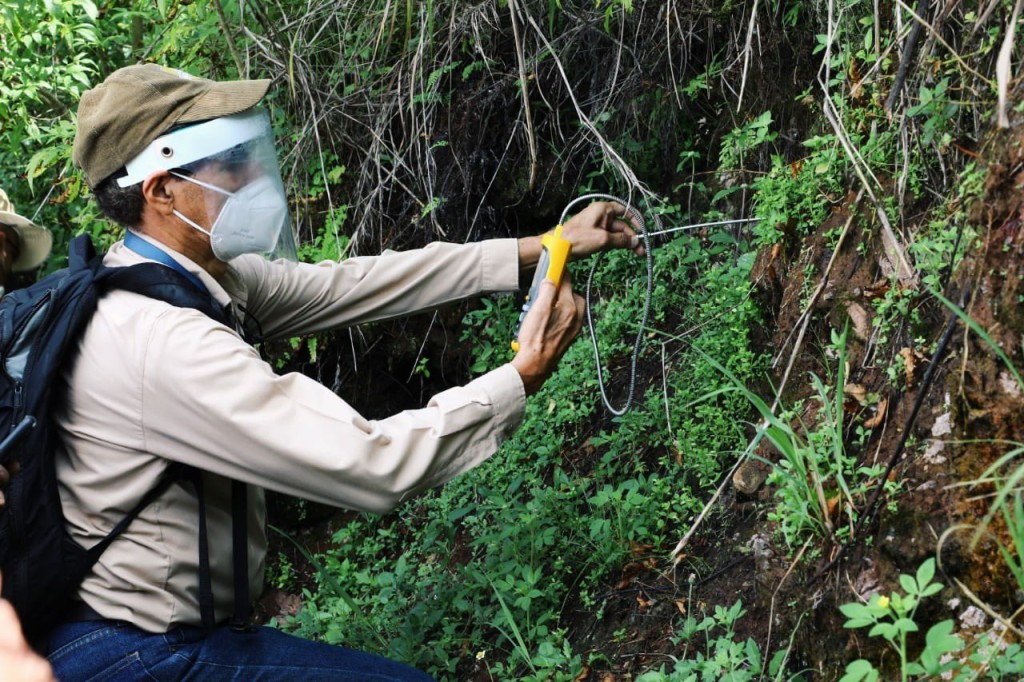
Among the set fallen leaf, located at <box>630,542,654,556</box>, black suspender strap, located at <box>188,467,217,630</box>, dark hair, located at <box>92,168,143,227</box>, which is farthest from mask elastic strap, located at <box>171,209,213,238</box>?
fallen leaf, located at <box>630,542,654,556</box>

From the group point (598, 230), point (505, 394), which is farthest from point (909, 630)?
point (598, 230)

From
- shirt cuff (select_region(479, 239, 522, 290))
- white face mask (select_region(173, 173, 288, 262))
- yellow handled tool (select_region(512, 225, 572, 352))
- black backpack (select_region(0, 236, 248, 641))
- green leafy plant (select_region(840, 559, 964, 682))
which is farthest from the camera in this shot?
shirt cuff (select_region(479, 239, 522, 290))

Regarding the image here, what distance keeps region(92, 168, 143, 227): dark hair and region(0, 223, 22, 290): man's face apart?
841 millimetres

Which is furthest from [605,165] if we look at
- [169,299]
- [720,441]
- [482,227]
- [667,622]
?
[169,299]

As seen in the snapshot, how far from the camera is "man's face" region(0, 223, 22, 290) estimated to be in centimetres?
343

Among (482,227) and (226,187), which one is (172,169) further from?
(482,227)

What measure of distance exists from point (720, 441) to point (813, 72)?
1.54m

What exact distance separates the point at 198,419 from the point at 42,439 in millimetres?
347

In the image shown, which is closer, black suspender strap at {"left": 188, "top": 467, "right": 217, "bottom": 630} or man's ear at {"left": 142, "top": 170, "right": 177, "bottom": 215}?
black suspender strap at {"left": 188, "top": 467, "right": 217, "bottom": 630}

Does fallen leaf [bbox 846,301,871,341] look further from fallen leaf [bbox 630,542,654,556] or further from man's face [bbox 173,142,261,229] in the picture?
man's face [bbox 173,142,261,229]

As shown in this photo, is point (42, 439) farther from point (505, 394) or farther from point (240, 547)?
point (505, 394)

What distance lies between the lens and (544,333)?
8.75 ft

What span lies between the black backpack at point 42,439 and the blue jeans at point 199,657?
0.08m

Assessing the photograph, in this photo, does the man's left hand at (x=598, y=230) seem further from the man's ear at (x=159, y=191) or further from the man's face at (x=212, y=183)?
the man's ear at (x=159, y=191)
